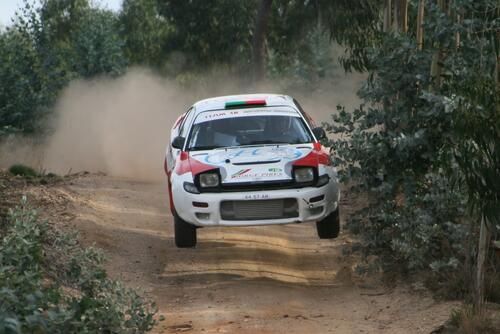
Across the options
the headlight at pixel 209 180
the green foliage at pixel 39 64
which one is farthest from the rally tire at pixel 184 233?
the green foliage at pixel 39 64

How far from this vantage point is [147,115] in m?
29.9

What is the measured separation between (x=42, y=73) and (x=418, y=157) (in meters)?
21.1

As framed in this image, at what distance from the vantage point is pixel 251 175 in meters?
11.9

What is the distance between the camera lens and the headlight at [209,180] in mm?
11984

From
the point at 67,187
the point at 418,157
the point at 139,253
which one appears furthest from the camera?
the point at 67,187

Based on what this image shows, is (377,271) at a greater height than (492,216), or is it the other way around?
(492,216)

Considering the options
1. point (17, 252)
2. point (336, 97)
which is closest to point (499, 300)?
point (17, 252)

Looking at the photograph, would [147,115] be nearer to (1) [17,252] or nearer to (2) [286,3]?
(2) [286,3]

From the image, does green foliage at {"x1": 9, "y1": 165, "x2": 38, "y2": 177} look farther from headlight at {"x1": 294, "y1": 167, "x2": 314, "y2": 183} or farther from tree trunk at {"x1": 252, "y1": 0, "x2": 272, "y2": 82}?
tree trunk at {"x1": 252, "y1": 0, "x2": 272, "y2": 82}

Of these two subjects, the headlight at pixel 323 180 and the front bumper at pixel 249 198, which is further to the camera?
the headlight at pixel 323 180

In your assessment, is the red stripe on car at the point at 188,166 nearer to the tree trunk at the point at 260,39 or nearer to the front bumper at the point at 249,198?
the front bumper at the point at 249,198

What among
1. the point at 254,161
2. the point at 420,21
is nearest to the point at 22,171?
the point at 254,161

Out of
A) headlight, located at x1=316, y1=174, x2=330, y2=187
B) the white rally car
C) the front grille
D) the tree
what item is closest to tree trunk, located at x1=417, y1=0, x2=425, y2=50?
the tree

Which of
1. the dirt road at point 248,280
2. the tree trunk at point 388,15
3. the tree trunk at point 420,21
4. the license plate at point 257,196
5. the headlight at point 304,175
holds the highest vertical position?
the tree trunk at point 420,21
